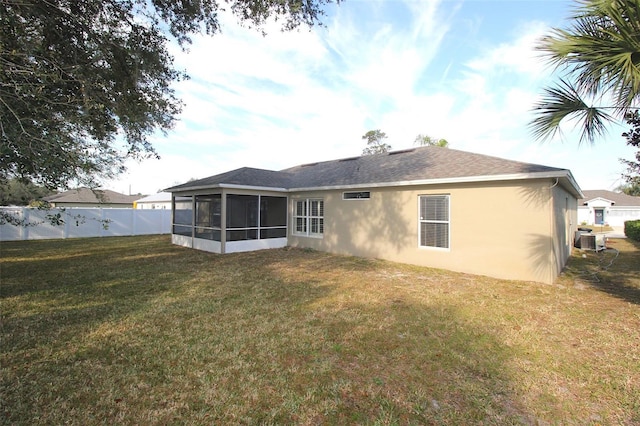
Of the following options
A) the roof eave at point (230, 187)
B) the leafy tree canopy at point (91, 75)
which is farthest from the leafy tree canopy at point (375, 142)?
the leafy tree canopy at point (91, 75)

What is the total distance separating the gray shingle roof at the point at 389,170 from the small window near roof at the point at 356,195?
0.42m

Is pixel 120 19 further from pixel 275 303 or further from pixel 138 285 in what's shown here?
pixel 275 303

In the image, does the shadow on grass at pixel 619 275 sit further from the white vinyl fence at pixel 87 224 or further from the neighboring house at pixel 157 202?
the neighboring house at pixel 157 202

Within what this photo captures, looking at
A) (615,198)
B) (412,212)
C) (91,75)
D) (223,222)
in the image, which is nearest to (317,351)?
(412,212)

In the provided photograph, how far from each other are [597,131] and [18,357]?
30.9ft

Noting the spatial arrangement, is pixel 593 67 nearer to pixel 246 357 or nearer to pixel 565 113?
pixel 565 113

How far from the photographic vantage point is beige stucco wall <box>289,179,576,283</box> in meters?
7.31

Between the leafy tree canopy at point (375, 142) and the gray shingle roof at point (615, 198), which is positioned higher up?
the leafy tree canopy at point (375, 142)

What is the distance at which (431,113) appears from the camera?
15.1m

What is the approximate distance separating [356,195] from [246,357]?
8.33 meters

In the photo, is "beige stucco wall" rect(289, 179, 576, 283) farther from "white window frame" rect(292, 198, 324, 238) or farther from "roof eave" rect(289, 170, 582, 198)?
"white window frame" rect(292, 198, 324, 238)

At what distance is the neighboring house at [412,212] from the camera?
749 centimetres

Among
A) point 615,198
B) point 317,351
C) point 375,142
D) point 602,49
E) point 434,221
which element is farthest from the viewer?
point 375,142

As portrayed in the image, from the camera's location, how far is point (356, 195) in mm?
11156
